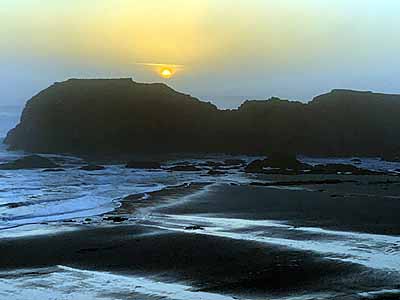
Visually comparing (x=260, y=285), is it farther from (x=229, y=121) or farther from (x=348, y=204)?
(x=229, y=121)

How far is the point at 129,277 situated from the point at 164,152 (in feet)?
217

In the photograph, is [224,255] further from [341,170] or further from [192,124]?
[192,124]

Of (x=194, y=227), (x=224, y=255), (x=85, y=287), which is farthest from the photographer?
(x=194, y=227)

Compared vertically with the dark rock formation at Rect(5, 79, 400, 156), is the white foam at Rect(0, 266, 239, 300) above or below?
below

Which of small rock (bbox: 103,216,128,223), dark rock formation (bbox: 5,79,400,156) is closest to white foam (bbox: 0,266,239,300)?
small rock (bbox: 103,216,128,223)

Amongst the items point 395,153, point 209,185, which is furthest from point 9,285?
point 395,153

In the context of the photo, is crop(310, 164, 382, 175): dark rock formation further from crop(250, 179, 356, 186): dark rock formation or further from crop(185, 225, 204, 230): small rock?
crop(185, 225, 204, 230): small rock

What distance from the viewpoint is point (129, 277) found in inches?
386

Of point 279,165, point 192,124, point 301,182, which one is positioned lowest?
point 301,182

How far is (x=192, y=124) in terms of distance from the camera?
8306cm

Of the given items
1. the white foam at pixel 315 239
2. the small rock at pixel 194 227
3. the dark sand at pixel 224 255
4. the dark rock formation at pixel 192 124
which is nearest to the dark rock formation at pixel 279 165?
the dark sand at pixel 224 255

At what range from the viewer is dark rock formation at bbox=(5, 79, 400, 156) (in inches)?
2980

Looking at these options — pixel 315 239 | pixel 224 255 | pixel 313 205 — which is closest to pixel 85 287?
pixel 224 255

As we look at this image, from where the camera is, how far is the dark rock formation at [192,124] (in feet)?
248
